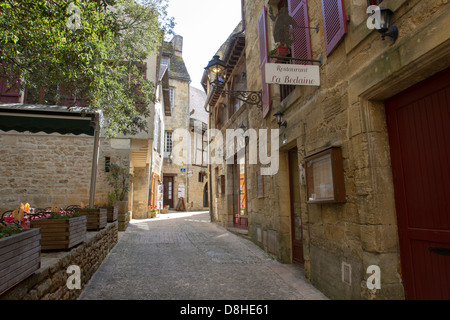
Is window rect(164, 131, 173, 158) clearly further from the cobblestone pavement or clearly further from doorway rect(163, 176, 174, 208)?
the cobblestone pavement

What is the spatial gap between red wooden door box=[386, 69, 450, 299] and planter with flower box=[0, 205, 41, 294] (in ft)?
10.1

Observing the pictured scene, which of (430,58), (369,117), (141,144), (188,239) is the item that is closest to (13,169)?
(141,144)

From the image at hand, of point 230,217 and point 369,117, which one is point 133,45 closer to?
point 230,217

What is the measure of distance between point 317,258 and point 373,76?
242cm

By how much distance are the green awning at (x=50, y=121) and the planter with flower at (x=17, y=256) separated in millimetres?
3862

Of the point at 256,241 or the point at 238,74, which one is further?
the point at 238,74

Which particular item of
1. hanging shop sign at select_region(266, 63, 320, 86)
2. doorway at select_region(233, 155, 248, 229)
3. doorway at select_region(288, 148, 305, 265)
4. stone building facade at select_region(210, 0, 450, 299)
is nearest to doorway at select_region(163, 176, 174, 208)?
doorway at select_region(233, 155, 248, 229)

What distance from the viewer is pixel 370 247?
2.80 m

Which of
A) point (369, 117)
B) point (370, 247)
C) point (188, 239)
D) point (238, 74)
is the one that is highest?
point (238, 74)

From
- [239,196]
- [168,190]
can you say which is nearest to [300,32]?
[239,196]

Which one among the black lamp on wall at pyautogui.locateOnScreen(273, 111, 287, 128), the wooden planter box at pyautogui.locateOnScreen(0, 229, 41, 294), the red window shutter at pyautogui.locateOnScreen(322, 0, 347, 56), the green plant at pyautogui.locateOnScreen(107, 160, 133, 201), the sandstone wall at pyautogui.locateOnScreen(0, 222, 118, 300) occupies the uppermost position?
the red window shutter at pyautogui.locateOnScreen(322, 0, 347, 56)

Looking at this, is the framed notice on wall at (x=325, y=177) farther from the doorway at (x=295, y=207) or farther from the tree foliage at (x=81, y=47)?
the tree foliage at (x=81, y=47)

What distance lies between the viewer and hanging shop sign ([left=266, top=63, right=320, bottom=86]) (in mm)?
3523

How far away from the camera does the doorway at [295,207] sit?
5227 mm
